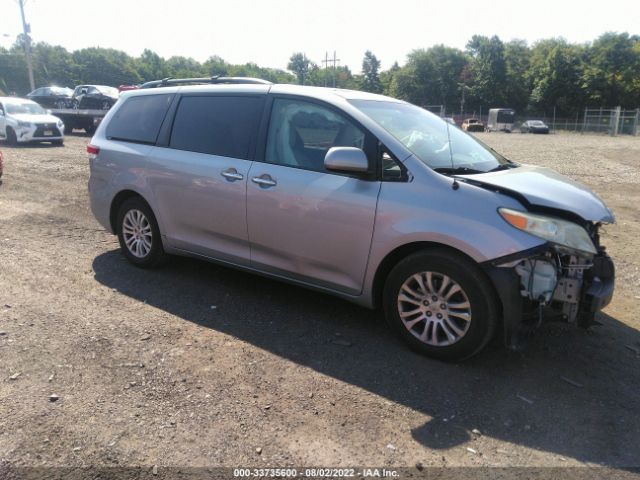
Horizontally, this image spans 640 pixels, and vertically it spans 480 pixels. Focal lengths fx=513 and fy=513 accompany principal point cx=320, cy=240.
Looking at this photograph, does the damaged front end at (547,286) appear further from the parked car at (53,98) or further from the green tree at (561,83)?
the green tree at (561,83)

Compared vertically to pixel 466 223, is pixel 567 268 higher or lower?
lower

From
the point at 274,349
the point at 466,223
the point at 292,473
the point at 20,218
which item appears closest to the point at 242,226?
the point at 274,349

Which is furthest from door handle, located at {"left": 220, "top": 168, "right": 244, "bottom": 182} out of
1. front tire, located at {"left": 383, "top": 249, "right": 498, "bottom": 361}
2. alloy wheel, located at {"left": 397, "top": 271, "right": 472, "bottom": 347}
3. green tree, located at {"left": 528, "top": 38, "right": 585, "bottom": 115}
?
green tree, located at {"left": 528, "top": 38, "right": 585, "bottom": 115}

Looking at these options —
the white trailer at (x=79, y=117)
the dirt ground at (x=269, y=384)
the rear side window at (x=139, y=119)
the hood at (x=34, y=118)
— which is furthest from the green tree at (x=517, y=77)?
the dirt ground at (x=269, y=384)

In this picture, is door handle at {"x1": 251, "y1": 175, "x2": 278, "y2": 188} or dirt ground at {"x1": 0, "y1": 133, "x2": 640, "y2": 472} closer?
dirt ground at {"x1": 0, "y1": 133, "x2": 640, "y2": 472}

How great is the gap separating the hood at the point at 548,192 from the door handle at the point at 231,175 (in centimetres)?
188

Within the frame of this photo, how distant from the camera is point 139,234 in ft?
17.8

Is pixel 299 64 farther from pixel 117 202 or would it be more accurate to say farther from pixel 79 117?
pixel 117 202

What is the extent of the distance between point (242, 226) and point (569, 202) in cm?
258

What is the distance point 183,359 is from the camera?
366 centimetres

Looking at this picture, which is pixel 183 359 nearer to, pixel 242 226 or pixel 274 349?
pixel 274 349

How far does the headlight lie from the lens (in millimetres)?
3332

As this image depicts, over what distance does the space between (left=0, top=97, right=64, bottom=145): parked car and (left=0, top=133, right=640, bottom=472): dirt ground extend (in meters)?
14.2

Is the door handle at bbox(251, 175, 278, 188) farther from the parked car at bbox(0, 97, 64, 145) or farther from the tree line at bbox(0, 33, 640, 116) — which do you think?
the tree line at bbox(0, 33, 640, 116)
